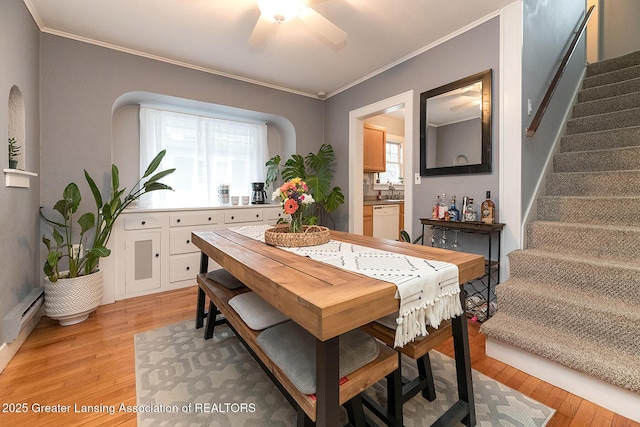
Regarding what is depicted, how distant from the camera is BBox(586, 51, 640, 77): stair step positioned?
10.2 ft

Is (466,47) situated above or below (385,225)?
above

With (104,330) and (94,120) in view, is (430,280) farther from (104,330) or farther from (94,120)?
(94,120)

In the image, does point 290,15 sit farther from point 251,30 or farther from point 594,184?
point 594,184

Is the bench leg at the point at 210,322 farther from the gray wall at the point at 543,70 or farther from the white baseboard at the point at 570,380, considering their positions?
the gray wall at the point at 543,70

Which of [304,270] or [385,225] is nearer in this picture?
[304,270]

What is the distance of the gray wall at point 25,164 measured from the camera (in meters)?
1.79

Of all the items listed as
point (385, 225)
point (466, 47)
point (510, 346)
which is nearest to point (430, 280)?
point (510, 346)

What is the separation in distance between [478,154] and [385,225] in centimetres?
263

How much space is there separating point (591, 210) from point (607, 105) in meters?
1.42

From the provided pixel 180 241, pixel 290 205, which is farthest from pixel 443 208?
pixel 180 241

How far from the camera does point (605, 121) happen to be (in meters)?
2.67

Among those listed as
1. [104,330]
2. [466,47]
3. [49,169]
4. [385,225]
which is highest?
[466,47]

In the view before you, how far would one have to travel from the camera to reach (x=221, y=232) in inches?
83.4

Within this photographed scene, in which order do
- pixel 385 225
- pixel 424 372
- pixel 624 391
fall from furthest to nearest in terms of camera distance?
pixel 385 225 → pixel 424 372 → pixel 624 391
